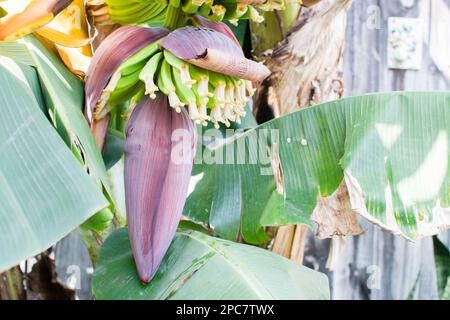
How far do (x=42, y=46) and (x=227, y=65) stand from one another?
9.3 inches

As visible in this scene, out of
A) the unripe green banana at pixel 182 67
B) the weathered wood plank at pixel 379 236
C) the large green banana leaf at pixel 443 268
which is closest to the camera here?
the unripe green banana at pixel 182 67

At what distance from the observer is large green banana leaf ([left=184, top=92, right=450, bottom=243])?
72cm

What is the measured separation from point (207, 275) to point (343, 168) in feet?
0.74

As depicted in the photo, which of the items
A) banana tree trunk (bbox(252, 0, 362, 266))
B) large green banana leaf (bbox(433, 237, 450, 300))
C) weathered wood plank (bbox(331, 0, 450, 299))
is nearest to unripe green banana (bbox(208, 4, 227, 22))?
banana tree trunk (bbox(252, 0, 362, 266))

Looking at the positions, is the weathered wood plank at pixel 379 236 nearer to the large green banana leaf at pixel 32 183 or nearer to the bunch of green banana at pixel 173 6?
the bunch of green banana at pixel 173 6

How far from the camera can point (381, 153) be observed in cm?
75

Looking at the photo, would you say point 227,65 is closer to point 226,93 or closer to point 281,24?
point 226,93

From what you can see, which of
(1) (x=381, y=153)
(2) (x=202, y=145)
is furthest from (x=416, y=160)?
(2) (x=202, y=145)

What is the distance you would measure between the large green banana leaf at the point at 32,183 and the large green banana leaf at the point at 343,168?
29 cm

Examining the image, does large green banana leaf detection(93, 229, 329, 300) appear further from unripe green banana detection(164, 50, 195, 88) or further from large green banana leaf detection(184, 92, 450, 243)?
unripe green banana detection(164, 50, 195, 88)

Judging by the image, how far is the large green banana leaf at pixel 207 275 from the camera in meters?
0.64

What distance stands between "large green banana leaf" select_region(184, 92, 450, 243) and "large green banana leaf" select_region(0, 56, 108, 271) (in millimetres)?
293

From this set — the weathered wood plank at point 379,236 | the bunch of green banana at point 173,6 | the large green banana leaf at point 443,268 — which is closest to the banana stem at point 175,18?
the bunch of green banana at point 173,6
